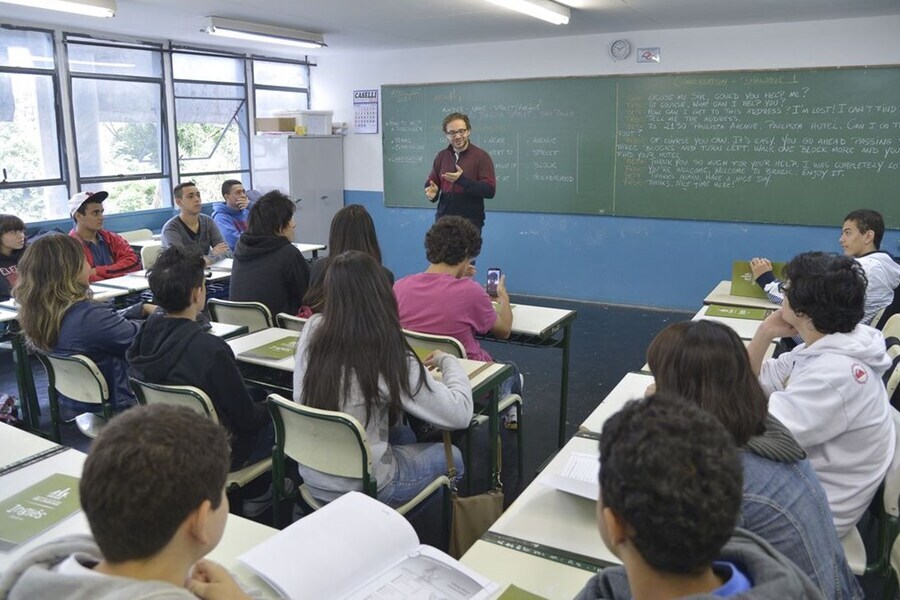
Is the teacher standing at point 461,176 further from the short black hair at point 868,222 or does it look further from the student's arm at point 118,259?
the short black hair at point 868,222

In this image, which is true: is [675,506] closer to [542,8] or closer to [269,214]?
[269,214]

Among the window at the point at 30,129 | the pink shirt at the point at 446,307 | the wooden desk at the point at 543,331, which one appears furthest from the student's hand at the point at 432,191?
the window at the point at 30,129

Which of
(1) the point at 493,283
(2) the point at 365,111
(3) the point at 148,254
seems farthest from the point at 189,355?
(2) the point at 365,111

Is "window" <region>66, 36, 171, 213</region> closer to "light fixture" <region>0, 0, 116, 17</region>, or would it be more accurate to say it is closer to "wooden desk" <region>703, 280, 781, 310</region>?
"light fixture" <region>0, 0, 116, 17</region>

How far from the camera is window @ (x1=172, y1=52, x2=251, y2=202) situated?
7527mm

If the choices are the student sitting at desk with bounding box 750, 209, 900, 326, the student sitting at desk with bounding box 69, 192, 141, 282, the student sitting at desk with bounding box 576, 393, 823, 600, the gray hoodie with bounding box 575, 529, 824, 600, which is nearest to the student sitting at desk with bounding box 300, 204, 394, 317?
the student sitting at desk with bounding box 69, 192, 141, 282

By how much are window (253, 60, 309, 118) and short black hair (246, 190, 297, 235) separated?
181 inches

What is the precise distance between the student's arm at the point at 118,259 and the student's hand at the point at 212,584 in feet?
13.8

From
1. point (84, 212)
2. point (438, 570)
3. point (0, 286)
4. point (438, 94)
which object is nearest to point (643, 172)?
point (438, 94)

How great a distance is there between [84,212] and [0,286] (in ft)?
2.33

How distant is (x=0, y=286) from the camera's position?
4.50 meters

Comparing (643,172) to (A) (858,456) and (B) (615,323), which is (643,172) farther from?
(A) (858,456)

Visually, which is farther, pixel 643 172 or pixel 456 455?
pixel 643 172

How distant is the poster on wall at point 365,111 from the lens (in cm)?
816
